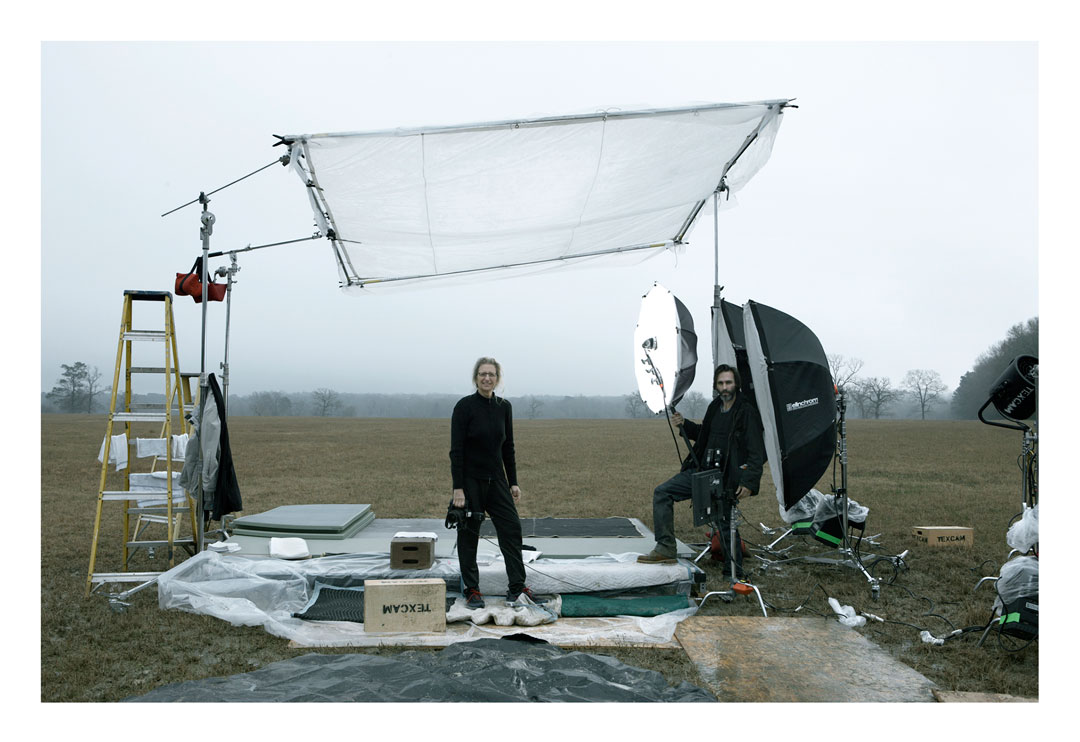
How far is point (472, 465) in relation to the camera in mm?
4723

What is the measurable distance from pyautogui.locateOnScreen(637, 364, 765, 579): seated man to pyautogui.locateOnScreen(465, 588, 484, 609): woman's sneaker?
132 centimetres

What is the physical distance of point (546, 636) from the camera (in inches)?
167

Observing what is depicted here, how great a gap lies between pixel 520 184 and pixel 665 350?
237 cm

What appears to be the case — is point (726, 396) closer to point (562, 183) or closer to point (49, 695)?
point (562, 183)

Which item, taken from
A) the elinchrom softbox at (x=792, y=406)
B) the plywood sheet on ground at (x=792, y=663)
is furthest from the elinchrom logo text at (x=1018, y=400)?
the plywood sheet on ground at (x=792, y=663)

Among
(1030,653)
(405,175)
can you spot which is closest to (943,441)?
(1030,653)

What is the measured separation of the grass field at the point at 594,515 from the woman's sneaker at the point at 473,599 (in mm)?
820

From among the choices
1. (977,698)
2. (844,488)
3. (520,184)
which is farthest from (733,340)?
(977,698)

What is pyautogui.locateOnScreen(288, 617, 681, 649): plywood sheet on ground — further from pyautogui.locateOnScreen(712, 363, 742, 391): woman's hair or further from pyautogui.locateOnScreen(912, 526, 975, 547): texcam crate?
pyautogui.locateOnScreen(912, 526, 975, 547): texcam crate

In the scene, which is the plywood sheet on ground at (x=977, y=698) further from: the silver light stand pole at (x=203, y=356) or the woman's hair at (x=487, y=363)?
the silver light stand pole at (x=203, y=356)

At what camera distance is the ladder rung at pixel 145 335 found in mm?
5363

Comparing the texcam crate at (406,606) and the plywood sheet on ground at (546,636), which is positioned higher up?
the texcam crate at (406,606)

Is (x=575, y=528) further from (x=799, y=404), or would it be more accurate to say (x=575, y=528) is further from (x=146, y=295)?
(x=146, y=295)

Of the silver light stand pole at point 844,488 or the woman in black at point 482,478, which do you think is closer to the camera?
the woman in black at point 482,478
